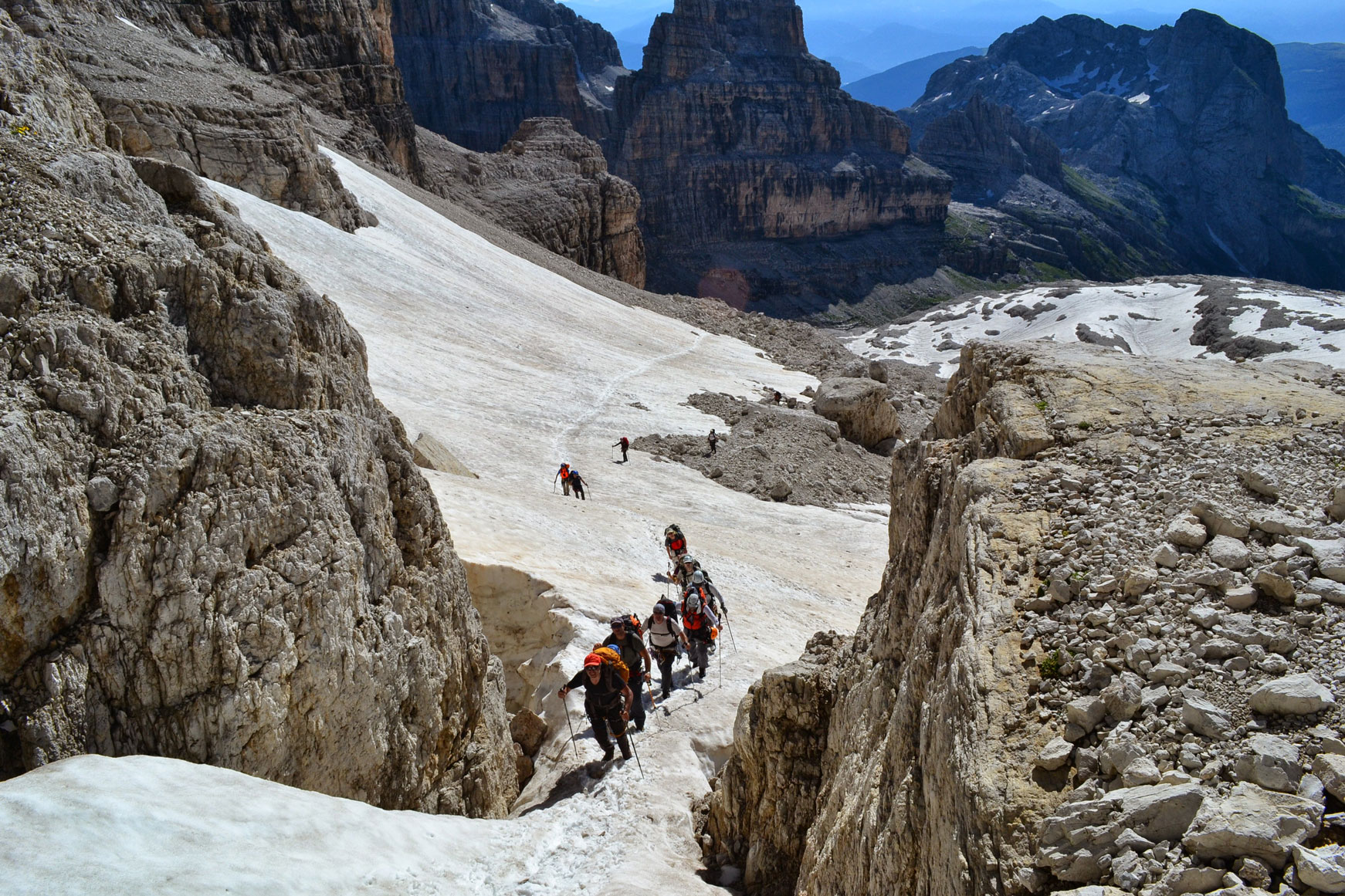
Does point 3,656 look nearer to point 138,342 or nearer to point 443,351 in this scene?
point 138,342

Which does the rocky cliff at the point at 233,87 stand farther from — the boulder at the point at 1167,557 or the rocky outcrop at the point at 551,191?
the boulder at the point at 1167,557

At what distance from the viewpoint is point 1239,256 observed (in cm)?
19450

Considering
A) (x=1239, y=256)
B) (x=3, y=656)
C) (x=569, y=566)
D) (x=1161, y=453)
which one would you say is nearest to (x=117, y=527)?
(x=3, y=656)

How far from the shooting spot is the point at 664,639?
12781mm

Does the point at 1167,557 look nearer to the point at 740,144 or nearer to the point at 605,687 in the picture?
the point at 605,687

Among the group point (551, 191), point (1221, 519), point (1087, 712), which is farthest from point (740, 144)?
point (1087, 712)

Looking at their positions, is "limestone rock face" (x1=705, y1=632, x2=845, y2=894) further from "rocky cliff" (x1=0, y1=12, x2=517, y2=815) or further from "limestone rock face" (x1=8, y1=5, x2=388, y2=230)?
"limestone rock face" (x1=8, y1=5, x2=388, y2=230)

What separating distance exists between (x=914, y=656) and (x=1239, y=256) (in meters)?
223

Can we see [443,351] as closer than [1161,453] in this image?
No

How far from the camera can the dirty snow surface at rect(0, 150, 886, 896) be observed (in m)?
5.98

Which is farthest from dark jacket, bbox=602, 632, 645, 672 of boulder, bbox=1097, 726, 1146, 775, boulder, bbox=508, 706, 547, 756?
boulder, bbox=1097, 726, 1146, 775

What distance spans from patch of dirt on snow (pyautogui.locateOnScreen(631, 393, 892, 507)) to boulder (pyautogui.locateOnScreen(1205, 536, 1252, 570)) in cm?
2548

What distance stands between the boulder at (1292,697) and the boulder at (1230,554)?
1085mm

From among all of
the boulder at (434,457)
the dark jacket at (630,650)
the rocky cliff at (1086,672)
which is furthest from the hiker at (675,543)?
the rocky cliff at (1086,672)
